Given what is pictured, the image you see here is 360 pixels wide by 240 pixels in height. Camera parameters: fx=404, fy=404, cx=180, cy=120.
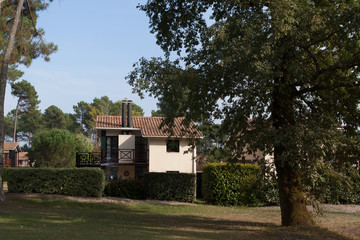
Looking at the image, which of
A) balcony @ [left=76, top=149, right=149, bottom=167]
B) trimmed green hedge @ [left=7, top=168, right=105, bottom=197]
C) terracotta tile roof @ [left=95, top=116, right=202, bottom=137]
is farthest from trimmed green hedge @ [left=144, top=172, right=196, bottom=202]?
balcony @ [left=76, top=149, right=149, bottom=167]

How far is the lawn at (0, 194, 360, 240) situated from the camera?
11.7 m

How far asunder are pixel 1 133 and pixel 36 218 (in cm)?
768

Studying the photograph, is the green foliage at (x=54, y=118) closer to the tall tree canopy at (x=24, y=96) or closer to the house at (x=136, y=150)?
the tall tree canopy at (x=24, y=96)

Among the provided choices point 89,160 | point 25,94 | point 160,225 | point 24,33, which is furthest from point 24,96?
point 160,225

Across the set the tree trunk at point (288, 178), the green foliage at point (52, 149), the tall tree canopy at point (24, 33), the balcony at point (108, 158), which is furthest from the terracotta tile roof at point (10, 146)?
the tree trunk at point (288, 178)

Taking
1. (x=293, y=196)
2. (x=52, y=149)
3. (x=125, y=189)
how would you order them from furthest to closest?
(x=52, y=149) → (x=125, y=189) → (x=293, y=196)

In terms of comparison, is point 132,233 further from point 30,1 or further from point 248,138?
point 30,1

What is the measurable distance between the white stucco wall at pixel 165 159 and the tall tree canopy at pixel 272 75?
2028 centimetres

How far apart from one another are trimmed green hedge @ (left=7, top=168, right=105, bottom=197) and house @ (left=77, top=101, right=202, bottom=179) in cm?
952

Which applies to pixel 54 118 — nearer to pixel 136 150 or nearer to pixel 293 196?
pixel 136 150

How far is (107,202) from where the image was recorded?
74.2ft

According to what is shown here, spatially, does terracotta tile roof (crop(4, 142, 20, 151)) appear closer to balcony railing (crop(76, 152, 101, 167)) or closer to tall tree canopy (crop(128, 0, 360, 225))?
balcony railing (crop(76, 152, 101, 167))

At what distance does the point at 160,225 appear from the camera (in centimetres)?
1495

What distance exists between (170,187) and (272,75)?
14920 millimetres
